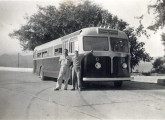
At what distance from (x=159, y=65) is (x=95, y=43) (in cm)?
1811

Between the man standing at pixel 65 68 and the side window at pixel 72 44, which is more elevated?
the side window at pixel 72 44

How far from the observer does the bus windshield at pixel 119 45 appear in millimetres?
12789

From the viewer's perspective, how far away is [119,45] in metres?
13.0

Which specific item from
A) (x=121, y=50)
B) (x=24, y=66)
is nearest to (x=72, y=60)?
(x=121, y=50)

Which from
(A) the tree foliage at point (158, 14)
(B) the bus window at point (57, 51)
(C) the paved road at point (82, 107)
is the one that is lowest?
(C) the paved road at point (82, 107)

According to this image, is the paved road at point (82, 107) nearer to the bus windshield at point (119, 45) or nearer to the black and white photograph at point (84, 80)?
the black and white photograph at point (84, 80)

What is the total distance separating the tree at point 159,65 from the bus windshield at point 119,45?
16.3 meters

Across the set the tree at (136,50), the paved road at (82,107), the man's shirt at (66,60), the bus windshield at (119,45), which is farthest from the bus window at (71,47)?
the tree at (136,50)

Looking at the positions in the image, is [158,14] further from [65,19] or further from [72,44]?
[65,19]

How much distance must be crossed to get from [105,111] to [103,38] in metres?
5.65

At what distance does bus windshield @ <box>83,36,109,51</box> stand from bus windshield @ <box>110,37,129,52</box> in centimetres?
34

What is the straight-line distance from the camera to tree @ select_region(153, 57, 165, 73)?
1131 inches

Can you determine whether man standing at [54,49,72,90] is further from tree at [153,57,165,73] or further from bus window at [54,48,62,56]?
tree at [153,57,165,73]

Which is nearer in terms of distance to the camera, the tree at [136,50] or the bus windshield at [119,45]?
the bus windshield at [119,45]
